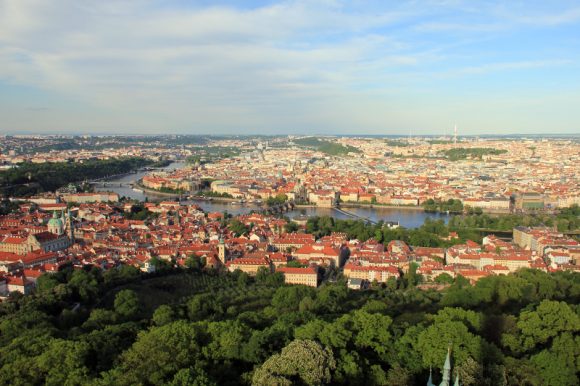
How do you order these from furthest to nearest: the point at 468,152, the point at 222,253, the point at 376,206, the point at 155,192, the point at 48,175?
the point at 468,152 → the point at 48,175 → the point at 155,192 → the point at 376,206 → the point at 222,253

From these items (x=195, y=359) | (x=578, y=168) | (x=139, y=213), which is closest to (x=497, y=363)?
(x=195, y=359)

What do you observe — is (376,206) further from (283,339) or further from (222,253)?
(283,339)

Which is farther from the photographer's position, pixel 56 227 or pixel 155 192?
pixel 155 192

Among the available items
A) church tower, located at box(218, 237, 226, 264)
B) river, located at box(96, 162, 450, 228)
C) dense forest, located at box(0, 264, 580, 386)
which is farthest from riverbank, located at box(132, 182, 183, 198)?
dense forest, located at box(0, 264, 580, 386)

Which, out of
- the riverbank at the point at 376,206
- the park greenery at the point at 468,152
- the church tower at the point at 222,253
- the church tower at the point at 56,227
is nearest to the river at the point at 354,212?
the riverbank at the point at 376,206

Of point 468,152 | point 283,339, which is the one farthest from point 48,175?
point 468,152

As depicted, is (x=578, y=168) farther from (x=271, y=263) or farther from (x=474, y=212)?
(x=271, y=263)
